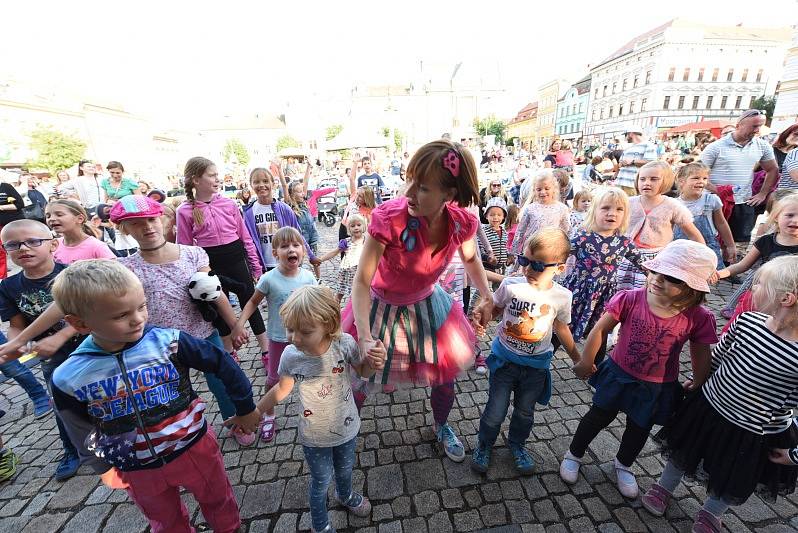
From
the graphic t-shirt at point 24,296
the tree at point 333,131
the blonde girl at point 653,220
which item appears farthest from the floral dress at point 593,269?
the tree at point 333,131

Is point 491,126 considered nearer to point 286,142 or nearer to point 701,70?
point 701,70

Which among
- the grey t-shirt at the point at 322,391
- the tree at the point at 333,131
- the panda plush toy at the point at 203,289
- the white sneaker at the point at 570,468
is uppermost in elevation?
the tree at the point at 333,131

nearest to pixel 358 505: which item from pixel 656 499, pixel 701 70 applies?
pixel 656 499

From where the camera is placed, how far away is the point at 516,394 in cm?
263

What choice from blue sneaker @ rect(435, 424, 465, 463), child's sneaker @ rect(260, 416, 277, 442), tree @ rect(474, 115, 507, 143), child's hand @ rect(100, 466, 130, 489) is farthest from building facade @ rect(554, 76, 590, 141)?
child's hand @ rect(100, 466, 130, 489)

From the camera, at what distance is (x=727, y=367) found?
6.51 feet

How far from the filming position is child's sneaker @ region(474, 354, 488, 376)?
12.8ft

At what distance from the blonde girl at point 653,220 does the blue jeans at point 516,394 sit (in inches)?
85.8

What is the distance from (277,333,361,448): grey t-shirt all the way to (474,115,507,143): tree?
251 ft

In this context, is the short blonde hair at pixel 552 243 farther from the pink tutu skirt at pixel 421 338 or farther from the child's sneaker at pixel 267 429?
the child's sneaker at pixel 267 429

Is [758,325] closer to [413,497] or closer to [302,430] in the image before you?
[413,497]

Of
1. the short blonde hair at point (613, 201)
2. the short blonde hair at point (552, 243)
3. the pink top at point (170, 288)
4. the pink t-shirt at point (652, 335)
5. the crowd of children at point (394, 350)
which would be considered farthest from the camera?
the short blonde hair at point (613, 201)

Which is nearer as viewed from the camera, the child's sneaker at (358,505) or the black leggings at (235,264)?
the child's sneaker at (358,505)

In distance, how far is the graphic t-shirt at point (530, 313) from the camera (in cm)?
242
